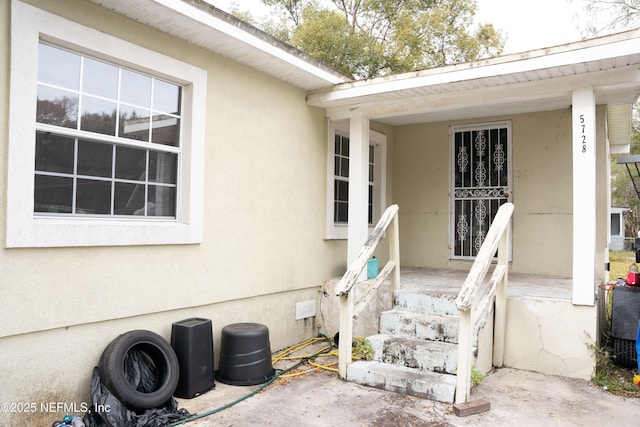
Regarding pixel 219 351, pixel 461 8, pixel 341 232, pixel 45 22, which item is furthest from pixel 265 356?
pixel 461 8

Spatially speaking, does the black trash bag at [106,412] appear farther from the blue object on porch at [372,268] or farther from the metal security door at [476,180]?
the metal security door at [476,180]

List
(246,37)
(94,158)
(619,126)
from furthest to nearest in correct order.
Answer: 1. (619,126)
2. (246,37)
3. (94,158)

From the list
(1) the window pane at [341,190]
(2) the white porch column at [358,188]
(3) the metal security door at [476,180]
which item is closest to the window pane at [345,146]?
(1) the window pane at [341,190]

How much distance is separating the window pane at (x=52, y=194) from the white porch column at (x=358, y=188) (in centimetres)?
329

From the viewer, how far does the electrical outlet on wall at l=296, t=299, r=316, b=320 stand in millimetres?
5648

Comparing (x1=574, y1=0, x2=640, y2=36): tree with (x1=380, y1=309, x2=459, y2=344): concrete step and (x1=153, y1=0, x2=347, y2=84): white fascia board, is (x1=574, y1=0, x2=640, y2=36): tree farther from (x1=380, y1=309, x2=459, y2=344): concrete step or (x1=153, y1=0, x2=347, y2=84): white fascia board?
(x1=380, y1=309, x2=459, y2=344): concrete step

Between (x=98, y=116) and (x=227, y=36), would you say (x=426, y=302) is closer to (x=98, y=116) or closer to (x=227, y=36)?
(x=227, y=36)

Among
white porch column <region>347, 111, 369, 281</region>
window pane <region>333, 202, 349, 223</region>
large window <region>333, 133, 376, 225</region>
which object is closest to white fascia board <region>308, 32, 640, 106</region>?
white porch column <region>347, 111, 369, 281</region>

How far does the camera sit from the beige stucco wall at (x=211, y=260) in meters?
3.21

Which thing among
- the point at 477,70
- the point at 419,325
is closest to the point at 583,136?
the point at 477,70

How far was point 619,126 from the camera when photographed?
25.4 ft

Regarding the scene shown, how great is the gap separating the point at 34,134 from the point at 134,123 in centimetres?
91

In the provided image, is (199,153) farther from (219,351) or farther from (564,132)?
(564,132)

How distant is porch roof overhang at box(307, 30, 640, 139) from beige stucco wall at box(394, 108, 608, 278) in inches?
36.8
